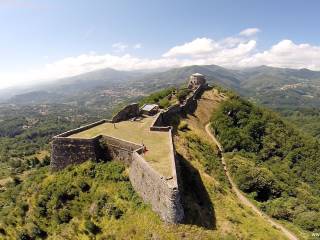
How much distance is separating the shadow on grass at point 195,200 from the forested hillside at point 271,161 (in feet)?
38.9

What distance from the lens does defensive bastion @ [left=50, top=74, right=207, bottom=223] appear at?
24359mm

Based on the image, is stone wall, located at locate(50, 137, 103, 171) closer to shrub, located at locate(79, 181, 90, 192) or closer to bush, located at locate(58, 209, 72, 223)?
shrub, located at locate(79, 181, 90, 192)

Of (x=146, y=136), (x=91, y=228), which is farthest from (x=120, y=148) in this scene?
(x=91, y=228)

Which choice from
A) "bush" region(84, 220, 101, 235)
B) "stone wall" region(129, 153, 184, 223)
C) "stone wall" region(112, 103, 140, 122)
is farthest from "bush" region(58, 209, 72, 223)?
"stone wall" region(112, 103, 140, 122)

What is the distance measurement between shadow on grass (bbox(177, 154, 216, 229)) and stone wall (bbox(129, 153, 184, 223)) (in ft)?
5.55

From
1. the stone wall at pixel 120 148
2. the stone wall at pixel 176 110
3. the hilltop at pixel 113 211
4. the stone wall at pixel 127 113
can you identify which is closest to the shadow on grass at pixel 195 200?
the hilltop at pixel 113 211

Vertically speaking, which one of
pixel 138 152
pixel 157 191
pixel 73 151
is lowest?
pixel 157 191

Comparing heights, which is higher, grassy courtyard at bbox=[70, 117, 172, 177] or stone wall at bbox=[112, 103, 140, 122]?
stone wall at bbox=[112, 103, 140, 122]

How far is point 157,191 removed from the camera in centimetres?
2538

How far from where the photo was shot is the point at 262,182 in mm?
47344

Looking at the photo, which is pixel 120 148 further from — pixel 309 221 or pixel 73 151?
pixel 309 221

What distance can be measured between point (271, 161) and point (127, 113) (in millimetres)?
33894

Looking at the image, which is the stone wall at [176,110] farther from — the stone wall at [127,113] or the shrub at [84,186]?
the shrub at [84,186]

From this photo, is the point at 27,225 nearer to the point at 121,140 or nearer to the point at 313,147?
the point at 121,140
